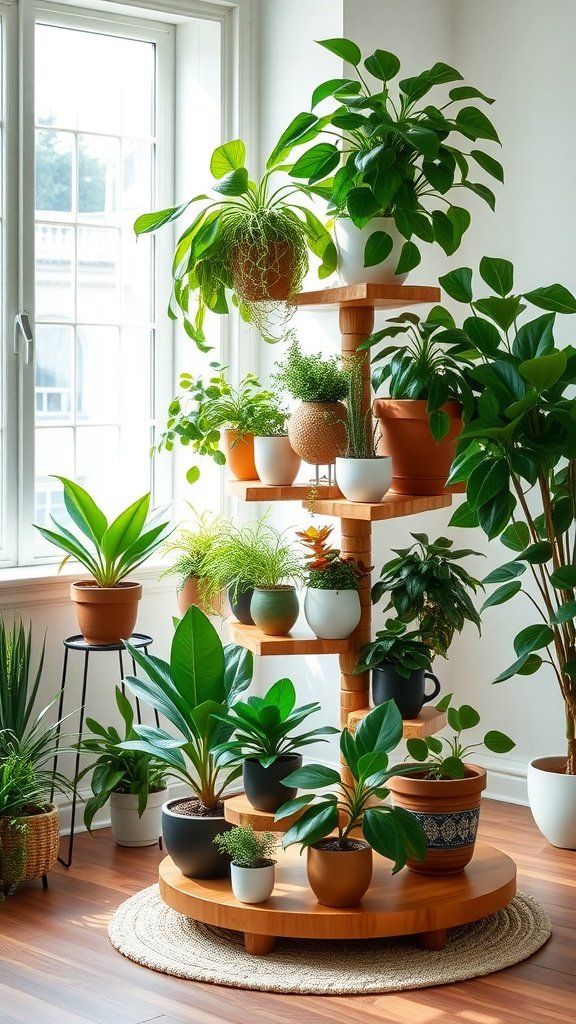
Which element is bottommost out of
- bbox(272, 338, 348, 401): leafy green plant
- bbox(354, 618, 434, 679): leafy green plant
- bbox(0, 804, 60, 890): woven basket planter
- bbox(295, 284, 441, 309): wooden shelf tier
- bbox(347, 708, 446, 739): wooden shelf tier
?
bbox(0, 804, 60, 890): woven basket planter

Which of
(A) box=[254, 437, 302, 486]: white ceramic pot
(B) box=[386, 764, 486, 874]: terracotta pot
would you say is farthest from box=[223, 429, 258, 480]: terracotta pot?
(B) box=[386, 764, 486, 874]: terracotta pot

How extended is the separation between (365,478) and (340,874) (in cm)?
96

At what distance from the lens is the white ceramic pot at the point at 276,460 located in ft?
11.5

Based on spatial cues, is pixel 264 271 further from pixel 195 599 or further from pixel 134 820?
pixel 134 820

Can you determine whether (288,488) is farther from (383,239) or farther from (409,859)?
(409,859)

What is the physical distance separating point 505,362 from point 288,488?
27.0 inches

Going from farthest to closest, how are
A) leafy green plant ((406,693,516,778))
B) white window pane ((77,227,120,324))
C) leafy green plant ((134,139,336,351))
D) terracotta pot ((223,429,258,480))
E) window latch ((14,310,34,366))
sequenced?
white window pane ((77,227,120,324)) < window latch ((14,310,34,366)) < terracotta pot ((223,429,258,480)) < leafy green plant ((134,139,336,351)) < leafy green plant ((406,693,516,778))

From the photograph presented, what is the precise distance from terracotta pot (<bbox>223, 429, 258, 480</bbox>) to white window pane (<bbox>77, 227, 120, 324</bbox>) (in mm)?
954

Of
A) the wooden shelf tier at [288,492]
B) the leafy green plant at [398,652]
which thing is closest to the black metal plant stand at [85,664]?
the wooden shelf tier at [288,492]

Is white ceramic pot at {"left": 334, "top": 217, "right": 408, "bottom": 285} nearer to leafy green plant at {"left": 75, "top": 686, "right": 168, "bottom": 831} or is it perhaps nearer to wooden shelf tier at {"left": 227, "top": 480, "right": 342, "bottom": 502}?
wooden shelf tier at {"left": 227, "top": 480, "right": 342, "bottom": 502}

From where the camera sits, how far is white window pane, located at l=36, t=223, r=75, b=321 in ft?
13.9

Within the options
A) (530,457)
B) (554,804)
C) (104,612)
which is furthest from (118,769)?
(530,457)

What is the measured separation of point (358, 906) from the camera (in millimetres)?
3043

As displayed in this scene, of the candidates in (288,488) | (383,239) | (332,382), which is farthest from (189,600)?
(383,239)
